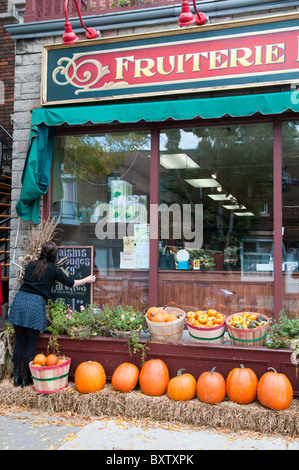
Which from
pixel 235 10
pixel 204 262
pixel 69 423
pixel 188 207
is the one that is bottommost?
pixel 69 423

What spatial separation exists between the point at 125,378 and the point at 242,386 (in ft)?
4.31

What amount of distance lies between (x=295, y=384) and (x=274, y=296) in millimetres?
1259

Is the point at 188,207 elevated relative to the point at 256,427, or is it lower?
elevated

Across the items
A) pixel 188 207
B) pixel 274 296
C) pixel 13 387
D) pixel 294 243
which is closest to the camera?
pixel 13 387

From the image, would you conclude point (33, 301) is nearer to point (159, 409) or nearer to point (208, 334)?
point (159, 409)

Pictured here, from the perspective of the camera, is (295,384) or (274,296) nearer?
(295,384)

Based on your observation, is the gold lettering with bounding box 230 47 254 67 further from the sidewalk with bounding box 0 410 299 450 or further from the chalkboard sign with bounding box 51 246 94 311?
the sidewalk with bounding box 0 410 299 450

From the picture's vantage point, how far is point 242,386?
4.59 m

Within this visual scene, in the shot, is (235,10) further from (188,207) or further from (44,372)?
(44,372)

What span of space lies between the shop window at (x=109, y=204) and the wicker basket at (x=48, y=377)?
58.7 inches

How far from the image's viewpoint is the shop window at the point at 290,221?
229 inches

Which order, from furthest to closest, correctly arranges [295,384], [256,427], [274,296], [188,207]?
[188,207] < [274,296] < [295,384] < [256,427]

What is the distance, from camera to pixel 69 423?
15.0 ft

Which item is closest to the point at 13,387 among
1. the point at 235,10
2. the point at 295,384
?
the point at 295,384
